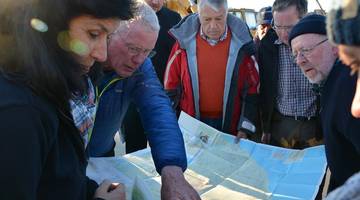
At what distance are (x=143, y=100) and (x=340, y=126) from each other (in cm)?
69

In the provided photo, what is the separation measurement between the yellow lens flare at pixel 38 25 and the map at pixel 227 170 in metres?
0.64

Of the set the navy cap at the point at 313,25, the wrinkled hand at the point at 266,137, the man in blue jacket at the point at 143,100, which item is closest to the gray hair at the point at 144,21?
the man in blue jacket at the point at 143,100

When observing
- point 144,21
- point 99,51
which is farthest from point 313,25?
point 99,51

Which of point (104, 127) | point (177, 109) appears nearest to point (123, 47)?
point (104, 127)

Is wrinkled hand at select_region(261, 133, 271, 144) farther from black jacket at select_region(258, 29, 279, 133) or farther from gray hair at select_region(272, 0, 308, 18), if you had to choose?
gray hair at select_region(272, 0, 308, 18)

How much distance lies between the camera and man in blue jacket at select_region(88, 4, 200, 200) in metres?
1.44

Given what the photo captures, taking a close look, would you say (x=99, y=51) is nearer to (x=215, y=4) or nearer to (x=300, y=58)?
(x=300, y=58)

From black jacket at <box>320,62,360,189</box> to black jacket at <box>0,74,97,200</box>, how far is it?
875mm

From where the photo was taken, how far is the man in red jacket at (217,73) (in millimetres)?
2420

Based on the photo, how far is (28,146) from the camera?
2.75ft

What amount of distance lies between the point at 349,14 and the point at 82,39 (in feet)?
1.85

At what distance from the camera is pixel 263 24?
3.19m

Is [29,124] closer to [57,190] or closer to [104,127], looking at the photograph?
[57,190]

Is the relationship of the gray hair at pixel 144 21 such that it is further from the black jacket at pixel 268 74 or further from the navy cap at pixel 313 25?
the black jacket at pixel 268 74
